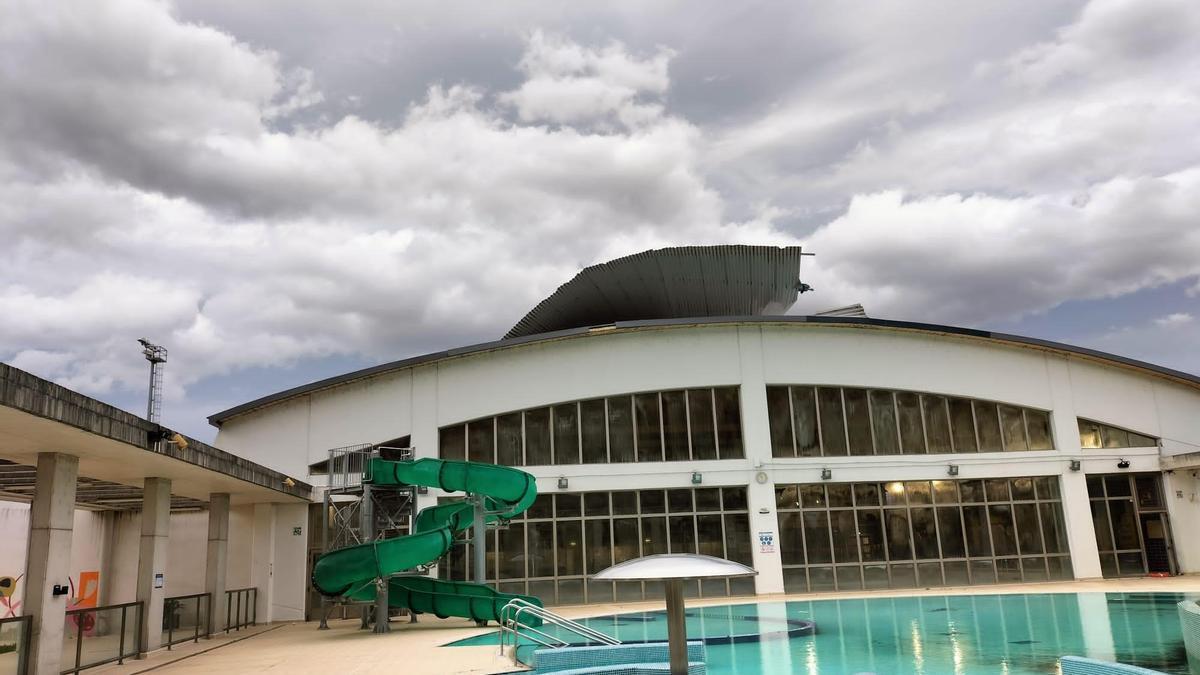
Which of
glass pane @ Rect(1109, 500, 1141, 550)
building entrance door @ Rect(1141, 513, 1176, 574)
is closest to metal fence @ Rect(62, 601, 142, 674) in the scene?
glass pane @ Rect(1109, 500, 1141, 550)

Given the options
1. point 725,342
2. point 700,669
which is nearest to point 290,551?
point 725,342

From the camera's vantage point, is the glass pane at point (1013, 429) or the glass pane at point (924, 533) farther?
the glass pane at point (1013, 429)

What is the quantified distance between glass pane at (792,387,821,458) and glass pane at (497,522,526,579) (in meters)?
8.43

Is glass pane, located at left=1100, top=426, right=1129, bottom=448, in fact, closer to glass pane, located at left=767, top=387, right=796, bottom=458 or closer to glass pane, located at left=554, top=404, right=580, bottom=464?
glass pane, located at left=767, top=387, right=796, bottom=458

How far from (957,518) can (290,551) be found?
19301 mm

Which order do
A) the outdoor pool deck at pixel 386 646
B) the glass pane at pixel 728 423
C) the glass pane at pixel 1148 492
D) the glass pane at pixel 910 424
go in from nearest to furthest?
the outdoor pool deck at pixel 386 646 < the glass pane at pixel 728 423 < the glass pane at pixel 910 424 < the glass pane at pixel 1148 492

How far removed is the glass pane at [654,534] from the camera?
996 inches

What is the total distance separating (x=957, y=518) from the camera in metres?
26.4

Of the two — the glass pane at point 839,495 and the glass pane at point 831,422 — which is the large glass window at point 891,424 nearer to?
the glass pane at point 831,422

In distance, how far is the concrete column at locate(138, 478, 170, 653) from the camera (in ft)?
52.2

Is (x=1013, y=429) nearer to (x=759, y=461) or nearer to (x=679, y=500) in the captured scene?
(x=759, y=461)

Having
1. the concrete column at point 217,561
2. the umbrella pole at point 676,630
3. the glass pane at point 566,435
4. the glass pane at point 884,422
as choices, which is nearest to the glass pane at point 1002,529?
the glass pane at point 884,422

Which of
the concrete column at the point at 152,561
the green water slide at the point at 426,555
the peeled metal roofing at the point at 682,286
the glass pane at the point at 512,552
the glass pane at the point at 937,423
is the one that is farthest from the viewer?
the peeled metal roofing at the point at 682,286

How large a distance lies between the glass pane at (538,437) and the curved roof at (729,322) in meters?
2.11
